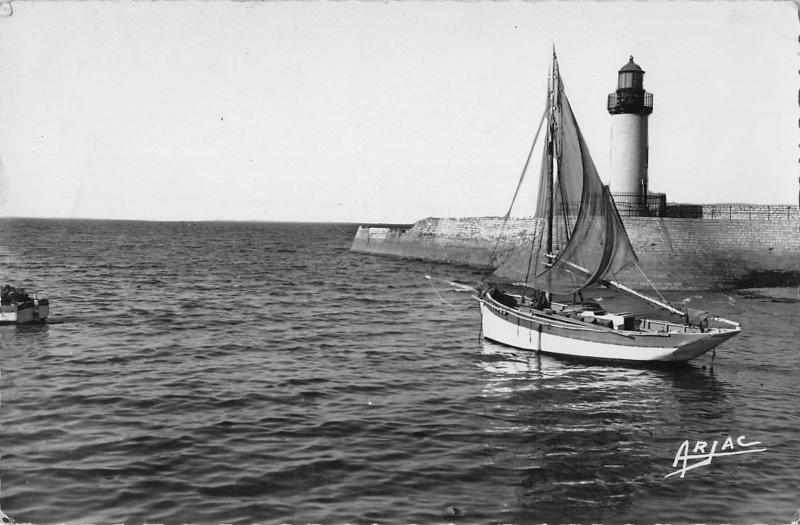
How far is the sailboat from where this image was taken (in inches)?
834

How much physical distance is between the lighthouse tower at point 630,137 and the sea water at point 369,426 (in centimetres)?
1725

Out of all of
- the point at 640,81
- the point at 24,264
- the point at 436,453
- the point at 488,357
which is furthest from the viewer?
the point at 24,264

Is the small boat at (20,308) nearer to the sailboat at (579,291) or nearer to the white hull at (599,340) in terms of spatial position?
the sailboat at (579,291)

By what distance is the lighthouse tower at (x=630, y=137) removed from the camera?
44.0 meters

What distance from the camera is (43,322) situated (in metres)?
26.6

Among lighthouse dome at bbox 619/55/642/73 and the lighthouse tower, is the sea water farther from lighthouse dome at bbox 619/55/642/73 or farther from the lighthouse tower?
lighthouse dome at bbox 619/55/642/73

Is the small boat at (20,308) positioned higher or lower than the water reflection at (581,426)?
higher

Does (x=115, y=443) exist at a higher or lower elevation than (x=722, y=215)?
lower

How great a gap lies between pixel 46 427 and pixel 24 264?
48163 millimetres

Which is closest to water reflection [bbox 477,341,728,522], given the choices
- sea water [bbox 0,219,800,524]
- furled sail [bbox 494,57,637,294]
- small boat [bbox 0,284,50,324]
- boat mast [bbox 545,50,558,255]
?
sea water [bbox 0,219,800,524]

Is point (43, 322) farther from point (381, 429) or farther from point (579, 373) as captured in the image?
point (579, 373)

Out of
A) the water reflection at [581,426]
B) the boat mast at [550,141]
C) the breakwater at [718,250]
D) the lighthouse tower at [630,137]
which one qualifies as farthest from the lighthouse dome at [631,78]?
the water reflection at [581,426]

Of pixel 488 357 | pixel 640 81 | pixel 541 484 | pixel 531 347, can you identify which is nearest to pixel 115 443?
pixel 541 484

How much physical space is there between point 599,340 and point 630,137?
2672cm
